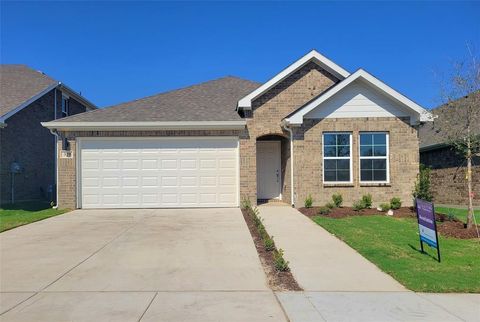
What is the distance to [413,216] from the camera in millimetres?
14250

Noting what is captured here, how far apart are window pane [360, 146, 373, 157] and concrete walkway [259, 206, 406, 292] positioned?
4.29 metres

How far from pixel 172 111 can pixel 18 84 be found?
10597 millimetres

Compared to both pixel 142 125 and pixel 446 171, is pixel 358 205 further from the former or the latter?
pixel 142 125

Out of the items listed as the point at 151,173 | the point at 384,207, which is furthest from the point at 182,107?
the point at 384,207

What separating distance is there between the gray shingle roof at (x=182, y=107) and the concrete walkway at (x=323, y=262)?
562 centimetres

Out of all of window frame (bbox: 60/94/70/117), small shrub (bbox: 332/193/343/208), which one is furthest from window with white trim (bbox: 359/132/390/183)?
window frame (bbox: 60/94/70/117)

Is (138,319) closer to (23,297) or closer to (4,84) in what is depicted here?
(23,297)

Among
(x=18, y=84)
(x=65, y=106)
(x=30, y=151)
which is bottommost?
(x=30, y=151)

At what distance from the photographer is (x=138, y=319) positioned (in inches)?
214

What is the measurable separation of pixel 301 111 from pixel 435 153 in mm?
10266

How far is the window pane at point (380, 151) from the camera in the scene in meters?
15.8


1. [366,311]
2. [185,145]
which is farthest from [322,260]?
[185,145]

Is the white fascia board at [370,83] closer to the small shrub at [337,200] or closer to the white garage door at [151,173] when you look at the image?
the small shrub at [337,200]

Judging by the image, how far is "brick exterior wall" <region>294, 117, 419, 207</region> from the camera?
15.6 m
